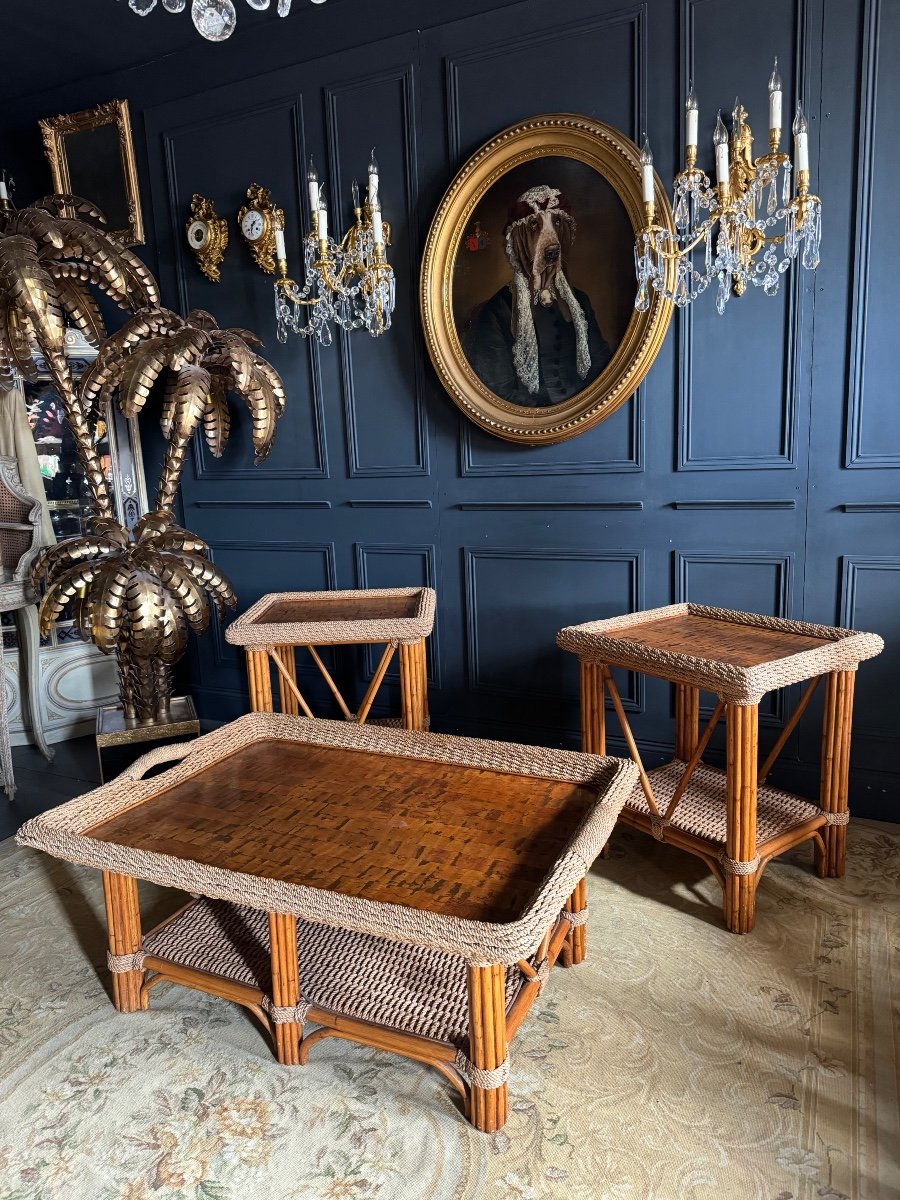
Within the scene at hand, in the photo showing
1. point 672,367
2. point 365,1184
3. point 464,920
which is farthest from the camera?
point 672,367

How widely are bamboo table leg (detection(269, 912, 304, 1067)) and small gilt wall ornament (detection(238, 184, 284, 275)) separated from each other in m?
2.78

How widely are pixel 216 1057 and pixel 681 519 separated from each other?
7.17 feet

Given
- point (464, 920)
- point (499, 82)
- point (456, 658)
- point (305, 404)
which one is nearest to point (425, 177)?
point (499, 82)

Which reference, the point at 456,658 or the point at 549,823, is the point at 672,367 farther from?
the point at 549,823

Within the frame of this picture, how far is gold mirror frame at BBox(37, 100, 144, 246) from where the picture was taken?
369cm

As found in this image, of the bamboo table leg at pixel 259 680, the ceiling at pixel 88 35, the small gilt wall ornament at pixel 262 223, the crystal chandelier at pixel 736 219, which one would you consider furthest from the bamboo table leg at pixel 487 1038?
the ceiling at pixel 88 35

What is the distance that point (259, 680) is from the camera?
274 centimetres

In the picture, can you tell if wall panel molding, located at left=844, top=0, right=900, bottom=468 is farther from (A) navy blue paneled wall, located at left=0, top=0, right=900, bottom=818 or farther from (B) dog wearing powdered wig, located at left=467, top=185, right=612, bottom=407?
(B) dog wearing powdered wig, located at left=467, top=185, right=612, bottom=407

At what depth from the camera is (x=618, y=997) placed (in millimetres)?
1953

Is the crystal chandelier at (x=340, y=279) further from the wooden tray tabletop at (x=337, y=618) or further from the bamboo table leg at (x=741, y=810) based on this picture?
the bamboo table leg at (x=741, y=810)

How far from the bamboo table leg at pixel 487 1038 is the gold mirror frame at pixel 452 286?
2.07m

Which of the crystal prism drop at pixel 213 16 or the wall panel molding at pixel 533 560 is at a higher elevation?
the crystal prism drop at pixel 213 16

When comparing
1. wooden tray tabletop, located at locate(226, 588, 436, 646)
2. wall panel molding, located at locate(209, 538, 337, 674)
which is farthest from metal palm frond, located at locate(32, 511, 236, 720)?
wall panel molding, located at locate(209, 538, 337, 674)

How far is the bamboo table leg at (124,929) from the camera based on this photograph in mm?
1854
